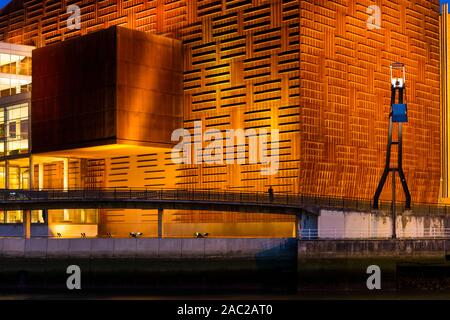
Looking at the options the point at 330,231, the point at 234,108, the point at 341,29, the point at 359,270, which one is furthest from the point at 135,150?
the point at 359,270

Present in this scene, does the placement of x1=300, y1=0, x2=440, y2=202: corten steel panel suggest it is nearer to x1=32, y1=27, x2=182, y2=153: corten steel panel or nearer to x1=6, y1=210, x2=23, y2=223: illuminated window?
x1=32, y1=27, x2=182, y2=153: corten steel panel

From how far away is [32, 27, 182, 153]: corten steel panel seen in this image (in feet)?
234

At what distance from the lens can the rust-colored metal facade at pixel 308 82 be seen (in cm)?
6788

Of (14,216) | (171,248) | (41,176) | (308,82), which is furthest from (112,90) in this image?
(171,248)

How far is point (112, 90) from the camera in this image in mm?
71312

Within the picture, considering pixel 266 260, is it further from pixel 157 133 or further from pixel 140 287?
pixel 157 133

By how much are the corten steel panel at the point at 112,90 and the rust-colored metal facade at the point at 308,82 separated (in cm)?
182

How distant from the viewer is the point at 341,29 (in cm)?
7025

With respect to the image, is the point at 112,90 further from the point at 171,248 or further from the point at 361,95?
the point at 171,248

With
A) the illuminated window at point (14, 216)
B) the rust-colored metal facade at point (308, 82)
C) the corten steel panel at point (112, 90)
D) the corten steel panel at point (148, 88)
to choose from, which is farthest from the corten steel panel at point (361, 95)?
the illuminated window at point (14, 216)

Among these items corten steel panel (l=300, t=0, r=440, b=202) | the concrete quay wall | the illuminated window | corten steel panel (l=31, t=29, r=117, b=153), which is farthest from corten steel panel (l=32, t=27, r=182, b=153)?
the concrete quay wall

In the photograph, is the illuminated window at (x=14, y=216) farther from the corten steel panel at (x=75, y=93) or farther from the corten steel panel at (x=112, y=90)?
the corten steel panel at (x=112, y=90)

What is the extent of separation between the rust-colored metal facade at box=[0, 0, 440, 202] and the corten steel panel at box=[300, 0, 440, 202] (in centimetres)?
8
